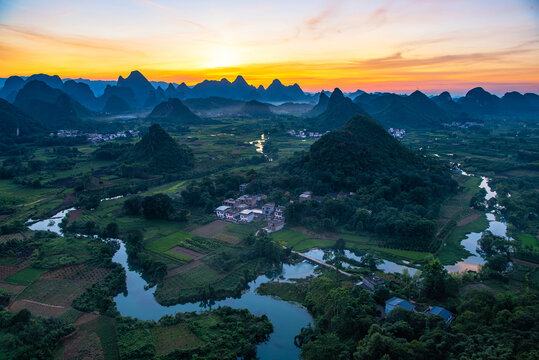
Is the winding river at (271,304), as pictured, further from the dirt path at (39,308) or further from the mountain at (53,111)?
the mountain at (53,111)

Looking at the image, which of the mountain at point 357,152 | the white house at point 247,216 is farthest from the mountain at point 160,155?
the white house at point 247,216

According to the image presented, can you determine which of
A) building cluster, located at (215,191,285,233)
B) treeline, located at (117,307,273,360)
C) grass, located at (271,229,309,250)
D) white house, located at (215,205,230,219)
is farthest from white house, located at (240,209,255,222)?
treeline, located at (117,307,273,360)

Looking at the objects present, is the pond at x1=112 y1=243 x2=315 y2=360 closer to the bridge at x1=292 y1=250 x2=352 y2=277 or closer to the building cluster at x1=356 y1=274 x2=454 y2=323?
the bridge at x1=292 y1=250 x2=352 y2=277

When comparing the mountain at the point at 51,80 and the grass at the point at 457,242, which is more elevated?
the mountain at the point at 51,80

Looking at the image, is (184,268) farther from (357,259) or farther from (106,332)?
(357,259)

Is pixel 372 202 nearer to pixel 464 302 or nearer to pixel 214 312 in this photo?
pixel 464 302

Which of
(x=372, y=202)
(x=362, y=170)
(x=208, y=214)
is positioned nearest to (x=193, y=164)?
(x=208, y=214)
